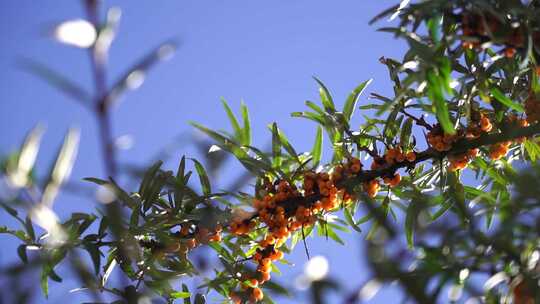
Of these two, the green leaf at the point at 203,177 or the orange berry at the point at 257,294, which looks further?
the green leaf at the point at 203,177

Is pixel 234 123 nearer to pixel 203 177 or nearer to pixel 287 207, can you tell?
pixel 203 177

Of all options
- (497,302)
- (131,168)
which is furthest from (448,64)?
(131,168)

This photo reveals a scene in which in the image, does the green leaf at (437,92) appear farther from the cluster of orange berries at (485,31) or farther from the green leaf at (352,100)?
the green leaf at (352,100)

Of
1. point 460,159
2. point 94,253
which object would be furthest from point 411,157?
point 94,253

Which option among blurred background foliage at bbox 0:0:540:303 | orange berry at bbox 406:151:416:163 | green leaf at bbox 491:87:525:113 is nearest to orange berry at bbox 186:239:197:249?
blurred background foliage at bbox 0:0:540:303

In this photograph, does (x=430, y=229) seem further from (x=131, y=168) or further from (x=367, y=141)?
(x=367, y=141)

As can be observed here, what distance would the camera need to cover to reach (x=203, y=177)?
184 centimetres

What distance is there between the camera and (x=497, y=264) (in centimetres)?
99

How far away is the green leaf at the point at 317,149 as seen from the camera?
6.00 feet

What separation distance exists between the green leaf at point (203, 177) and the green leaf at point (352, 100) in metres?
0.46

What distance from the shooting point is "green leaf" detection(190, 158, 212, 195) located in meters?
1.81

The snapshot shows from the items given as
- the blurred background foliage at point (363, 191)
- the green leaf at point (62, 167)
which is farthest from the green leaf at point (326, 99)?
the green leaf at point (62, 167)

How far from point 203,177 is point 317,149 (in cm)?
35

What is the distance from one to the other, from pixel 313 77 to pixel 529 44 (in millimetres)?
770
